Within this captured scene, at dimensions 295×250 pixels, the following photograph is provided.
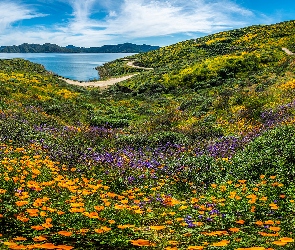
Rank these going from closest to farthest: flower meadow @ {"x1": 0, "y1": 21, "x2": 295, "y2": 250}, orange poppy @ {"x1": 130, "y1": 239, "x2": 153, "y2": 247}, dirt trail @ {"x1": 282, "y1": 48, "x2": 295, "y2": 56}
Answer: orange poppy @ {"x1": 130, "y1": 239, "x2": 153, "y2": 247}
flower meadow @ {"x1": 0, "y1": 21, "x2": 295, "y2": 250}
dirt trail @ {"x1": 282, "y1": 48, "x2": 295, "y2": 56}

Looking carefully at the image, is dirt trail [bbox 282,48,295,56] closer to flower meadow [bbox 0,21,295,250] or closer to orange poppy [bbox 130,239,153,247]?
Answer: flower meadow [bbox 0,21,295,250]

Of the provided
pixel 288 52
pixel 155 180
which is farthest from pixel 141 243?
pixel 288 52

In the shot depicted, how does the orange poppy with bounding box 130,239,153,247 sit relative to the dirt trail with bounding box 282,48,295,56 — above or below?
below

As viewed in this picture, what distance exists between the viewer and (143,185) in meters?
10.1

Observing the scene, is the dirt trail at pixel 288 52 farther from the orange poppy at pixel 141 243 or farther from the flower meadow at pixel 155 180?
the orange poppy at pixel 141 243

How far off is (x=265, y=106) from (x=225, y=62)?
1214 inches

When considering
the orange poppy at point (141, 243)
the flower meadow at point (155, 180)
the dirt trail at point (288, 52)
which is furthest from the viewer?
the dirt trail at point (288, 52)

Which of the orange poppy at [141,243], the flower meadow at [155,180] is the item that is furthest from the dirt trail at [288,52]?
the orange poppy at [141,243]

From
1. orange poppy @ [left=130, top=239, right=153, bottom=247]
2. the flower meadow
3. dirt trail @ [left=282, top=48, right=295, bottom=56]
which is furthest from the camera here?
dirt trail @ [left=282, top=48, right=295, bottom=56]

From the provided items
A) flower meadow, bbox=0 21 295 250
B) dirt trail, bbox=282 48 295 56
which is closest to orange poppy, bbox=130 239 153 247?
flower meadow, bbox=0 21 295 250

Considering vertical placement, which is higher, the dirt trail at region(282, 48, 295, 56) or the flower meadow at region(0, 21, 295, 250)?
the dirt trail at region(282, 48, 295, 56)

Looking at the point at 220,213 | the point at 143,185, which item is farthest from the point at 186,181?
the point at 220,213

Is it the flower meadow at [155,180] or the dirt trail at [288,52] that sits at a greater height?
the dirt trail at [288,52]

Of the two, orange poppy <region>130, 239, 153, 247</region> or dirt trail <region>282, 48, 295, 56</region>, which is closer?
orange poppy <region>130, 239, 153, 247</region>
